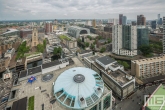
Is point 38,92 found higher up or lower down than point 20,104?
higher up

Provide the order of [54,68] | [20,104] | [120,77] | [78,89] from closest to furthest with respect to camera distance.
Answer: [20,104]
[78,89]
[120,77]
[54,68]

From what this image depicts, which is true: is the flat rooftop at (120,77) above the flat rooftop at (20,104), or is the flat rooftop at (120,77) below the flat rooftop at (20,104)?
above

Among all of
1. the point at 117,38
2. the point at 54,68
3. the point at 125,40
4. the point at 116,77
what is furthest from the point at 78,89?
the point at 125,40

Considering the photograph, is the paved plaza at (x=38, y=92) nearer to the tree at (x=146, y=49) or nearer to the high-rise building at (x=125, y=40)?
the high-rise building at (x=125, y=40)

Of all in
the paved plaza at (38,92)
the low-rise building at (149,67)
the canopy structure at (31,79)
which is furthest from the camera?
the low-rise building at (149,67)

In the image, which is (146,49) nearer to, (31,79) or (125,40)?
(125,40)

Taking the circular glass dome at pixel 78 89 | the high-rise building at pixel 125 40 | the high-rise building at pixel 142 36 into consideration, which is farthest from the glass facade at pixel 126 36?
the circular glass dome at pixel 78 89

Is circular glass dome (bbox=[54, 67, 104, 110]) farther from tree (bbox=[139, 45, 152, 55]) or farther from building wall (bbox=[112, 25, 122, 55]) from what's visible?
tree (bbox=[139, 45, 152, 55])
